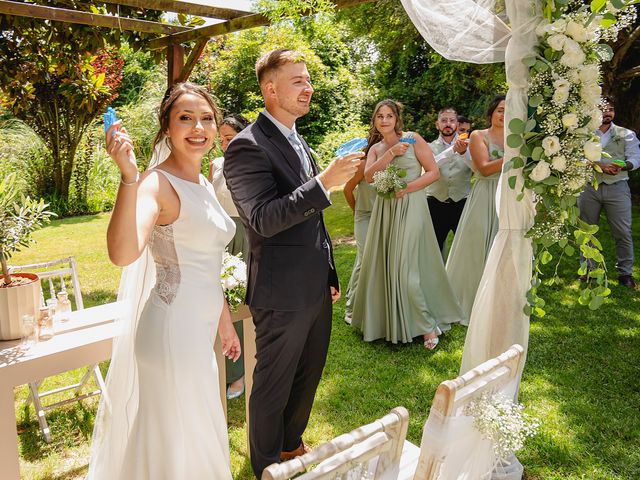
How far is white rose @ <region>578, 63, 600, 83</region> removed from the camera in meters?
2.33

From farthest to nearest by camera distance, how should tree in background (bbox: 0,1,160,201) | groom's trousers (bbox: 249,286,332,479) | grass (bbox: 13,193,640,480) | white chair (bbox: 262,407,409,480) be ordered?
tree in background (bbox: 0,1,160,201) < grass (bbox: 13,193,640,480) < groom's trousers (bbox: 249,286,332,479) < white chair (bbox: 262,407,409,480)

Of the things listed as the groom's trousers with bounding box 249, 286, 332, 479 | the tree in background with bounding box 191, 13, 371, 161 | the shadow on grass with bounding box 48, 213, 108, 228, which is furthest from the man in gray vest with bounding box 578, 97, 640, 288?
the shadow on grass with bounding box 48, 213, 108, 228

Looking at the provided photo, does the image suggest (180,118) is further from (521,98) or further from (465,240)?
(465,240)

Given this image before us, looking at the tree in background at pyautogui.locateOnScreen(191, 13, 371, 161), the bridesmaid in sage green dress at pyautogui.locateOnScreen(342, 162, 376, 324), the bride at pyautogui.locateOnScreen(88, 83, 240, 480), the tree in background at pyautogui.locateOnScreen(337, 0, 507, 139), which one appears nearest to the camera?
the bride at pyautogui.locateOnScreen(88, 83, 240, 480)

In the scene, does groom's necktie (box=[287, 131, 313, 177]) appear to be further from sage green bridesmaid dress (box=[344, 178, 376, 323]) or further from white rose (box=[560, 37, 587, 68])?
sage green bridesmaid dress (box=[344, 178, 376, 323])

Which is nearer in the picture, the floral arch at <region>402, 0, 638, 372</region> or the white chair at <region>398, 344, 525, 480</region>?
the white chair at <region>398, 344, 525, 480</region>

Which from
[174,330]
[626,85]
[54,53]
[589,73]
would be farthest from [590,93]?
[626,85]

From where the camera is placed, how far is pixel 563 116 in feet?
7.78

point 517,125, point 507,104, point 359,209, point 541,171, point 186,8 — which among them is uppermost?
point 186,8

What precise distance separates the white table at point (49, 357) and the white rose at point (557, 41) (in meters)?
2.11

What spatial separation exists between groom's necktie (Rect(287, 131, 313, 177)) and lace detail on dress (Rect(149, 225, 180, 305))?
34.0 inches

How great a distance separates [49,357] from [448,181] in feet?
14.9

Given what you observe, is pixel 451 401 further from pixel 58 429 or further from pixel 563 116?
pixel 58 429

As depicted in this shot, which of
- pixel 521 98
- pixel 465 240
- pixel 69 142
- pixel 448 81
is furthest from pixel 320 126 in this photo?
pixel 521 98
